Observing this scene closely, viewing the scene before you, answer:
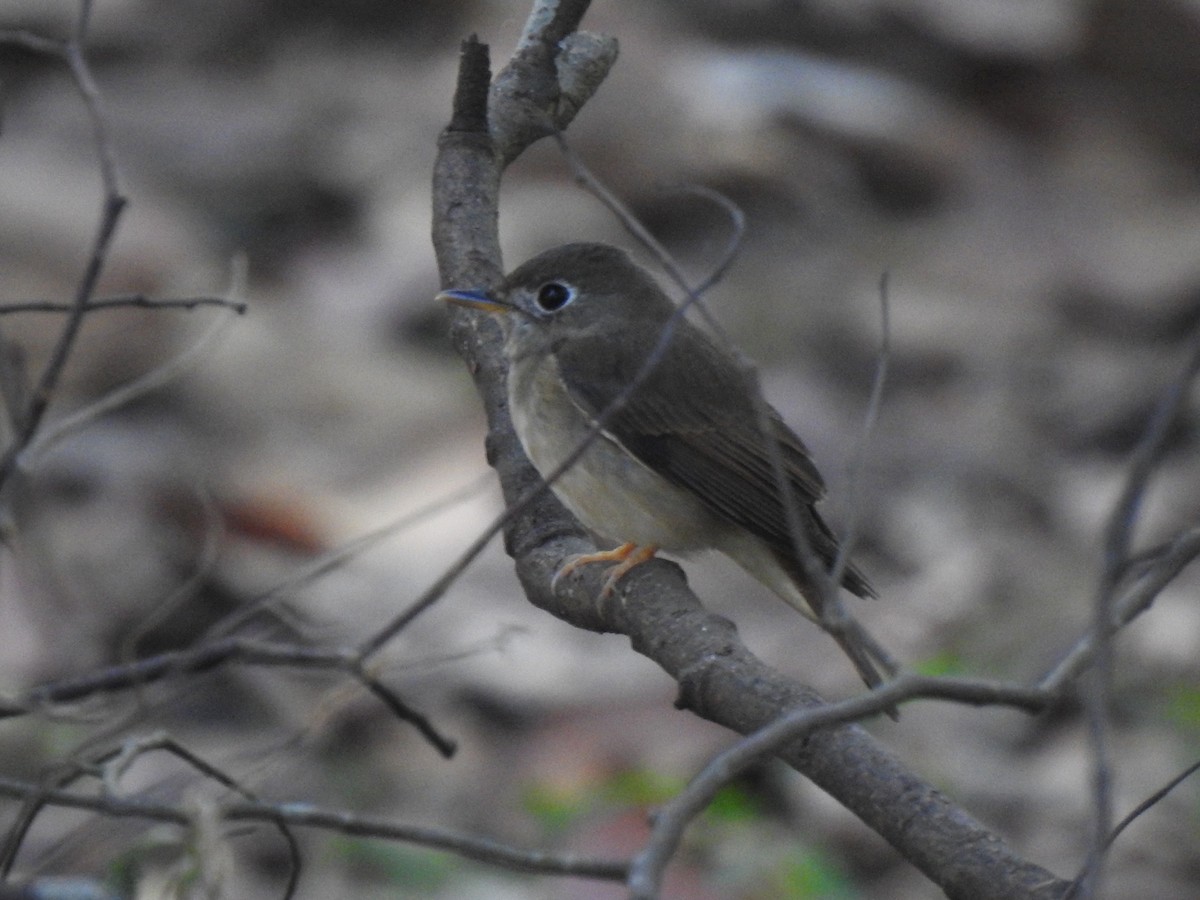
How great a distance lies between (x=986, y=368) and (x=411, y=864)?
409cm

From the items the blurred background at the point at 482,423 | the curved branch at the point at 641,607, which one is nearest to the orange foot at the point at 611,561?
the curved branch at the point at 641,607

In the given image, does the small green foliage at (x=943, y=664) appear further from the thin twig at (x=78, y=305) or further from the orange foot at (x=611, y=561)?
the thin twig at (x=78, y=305)

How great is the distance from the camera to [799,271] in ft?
27.9

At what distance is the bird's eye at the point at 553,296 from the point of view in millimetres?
4141

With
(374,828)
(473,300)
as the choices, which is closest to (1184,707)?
(473,300)

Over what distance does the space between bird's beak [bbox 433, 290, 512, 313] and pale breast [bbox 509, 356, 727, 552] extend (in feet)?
0.50

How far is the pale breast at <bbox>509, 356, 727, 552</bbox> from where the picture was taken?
12.2ft

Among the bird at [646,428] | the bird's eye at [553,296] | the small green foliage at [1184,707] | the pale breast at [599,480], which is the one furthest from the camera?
the small green foliage at [1184,707]

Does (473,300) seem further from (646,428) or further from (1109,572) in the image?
(1109,572)

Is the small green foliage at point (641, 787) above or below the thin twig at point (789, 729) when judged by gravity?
below

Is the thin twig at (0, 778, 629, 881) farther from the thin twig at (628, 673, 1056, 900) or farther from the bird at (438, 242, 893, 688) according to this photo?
the bird at (438, 242, 893, 688)

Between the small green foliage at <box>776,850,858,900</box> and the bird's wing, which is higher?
the bird's wing

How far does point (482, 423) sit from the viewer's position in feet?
23.0

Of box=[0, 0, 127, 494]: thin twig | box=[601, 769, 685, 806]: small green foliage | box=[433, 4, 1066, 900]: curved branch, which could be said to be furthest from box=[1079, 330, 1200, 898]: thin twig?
box=[601, 769, 685, 806]: small green foliage
